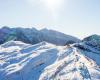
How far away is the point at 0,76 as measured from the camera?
43.4 meters

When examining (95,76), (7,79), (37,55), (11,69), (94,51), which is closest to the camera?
(95,76)

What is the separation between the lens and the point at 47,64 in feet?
148

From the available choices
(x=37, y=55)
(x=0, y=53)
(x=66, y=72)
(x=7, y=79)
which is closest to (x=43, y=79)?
(x=66, y=72)

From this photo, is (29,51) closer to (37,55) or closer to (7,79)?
(37,55)

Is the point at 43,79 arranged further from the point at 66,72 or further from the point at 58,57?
the point at 58,57

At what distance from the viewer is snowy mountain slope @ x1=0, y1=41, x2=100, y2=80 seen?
35.1m

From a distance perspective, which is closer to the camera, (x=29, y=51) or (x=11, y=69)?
(x=11, y=69)

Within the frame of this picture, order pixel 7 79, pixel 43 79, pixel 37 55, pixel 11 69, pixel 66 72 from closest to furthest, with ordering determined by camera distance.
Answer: pixel 66 72
pixel 43 79
pixel 7 79
pixel 11 69
pixel 37 55

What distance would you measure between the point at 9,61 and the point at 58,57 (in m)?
11.6

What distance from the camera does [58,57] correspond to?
156ft

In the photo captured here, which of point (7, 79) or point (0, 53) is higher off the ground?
point (0, 53)

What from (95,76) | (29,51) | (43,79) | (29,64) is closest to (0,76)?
(29,64)

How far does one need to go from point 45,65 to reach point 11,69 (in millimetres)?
7081

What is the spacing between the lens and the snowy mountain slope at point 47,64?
35.1m
